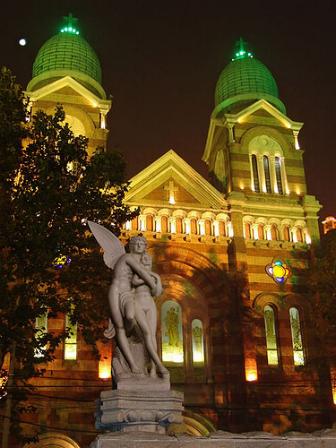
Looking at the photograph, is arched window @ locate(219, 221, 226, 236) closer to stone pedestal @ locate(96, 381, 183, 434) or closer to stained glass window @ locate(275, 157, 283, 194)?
stained glass window @ locate(275, 157, 283, 194)

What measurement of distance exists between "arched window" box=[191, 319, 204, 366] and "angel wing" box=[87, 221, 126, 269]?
1882 cm

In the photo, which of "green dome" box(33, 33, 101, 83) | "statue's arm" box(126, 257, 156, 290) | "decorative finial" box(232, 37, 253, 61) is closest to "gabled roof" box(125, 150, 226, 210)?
"green dome" box(33, 33, 101, 83)

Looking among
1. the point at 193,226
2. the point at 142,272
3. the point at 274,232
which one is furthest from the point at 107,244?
the point at 274,232

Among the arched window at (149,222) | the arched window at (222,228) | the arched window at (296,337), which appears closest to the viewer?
the arched window at (296,337)

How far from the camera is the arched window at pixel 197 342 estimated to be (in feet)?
95.5

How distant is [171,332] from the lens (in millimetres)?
29156

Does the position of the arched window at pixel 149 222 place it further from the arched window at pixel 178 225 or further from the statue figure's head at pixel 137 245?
the statue figure's head at pixel 137 245

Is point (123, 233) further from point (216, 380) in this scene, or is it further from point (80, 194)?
point (80, 194)

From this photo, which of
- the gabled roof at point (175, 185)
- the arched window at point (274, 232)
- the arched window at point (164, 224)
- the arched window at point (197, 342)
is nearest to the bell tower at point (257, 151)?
the arched window at point (274, 232)

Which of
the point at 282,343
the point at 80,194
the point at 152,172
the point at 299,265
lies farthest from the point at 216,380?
the point at 80,194

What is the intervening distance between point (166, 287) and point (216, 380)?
218 inches

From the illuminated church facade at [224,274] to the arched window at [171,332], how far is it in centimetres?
6

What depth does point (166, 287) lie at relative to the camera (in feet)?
→ 98.0

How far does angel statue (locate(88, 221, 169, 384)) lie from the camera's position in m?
10.4
